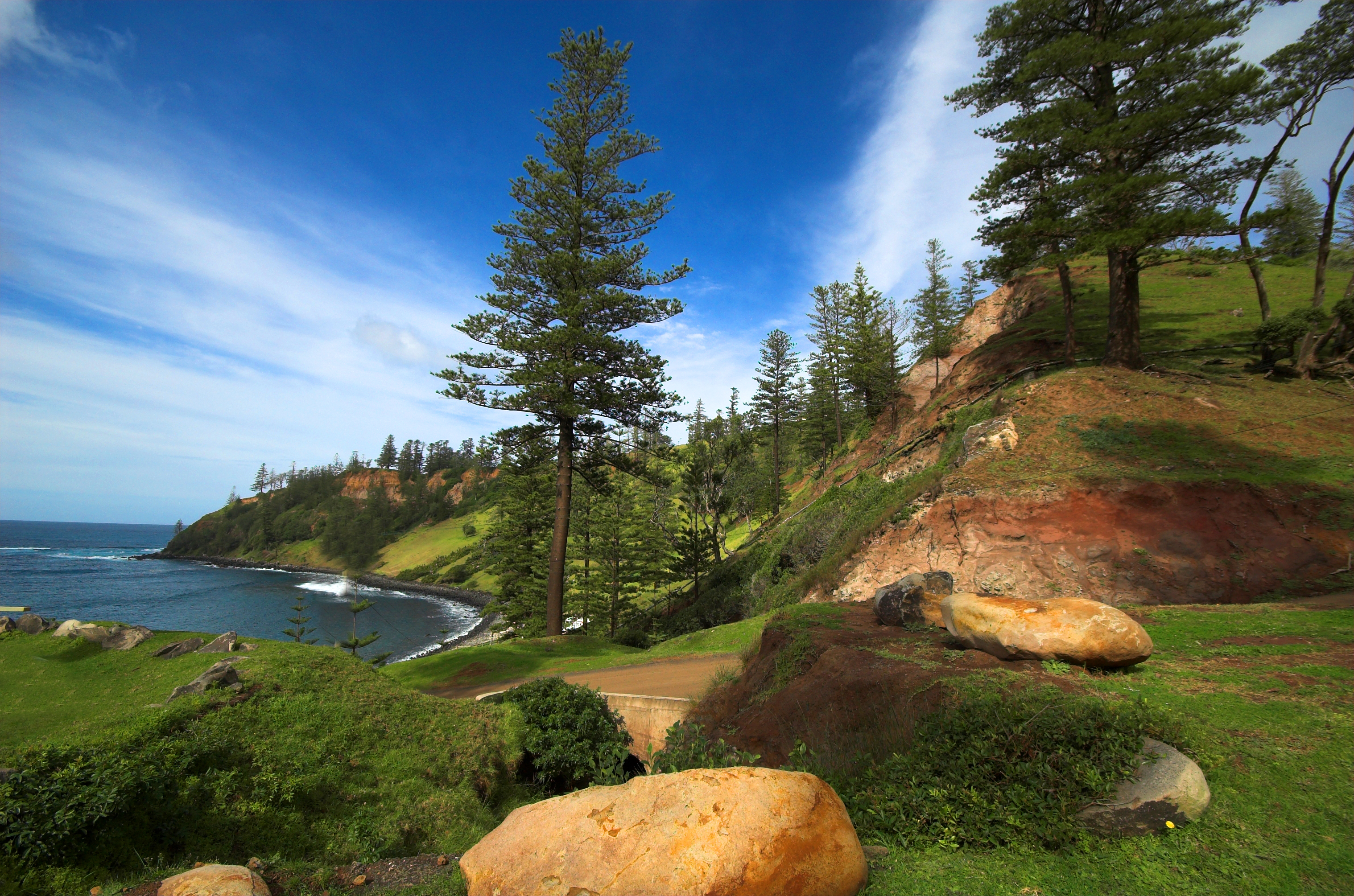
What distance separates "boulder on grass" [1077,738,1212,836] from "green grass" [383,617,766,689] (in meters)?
10.5

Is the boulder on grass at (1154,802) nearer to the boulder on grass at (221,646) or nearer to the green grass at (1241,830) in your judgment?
the green grass at (1241,830)

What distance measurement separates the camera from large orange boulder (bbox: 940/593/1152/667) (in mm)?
5539

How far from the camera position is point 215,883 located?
3656 mm

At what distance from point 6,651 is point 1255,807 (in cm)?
1120

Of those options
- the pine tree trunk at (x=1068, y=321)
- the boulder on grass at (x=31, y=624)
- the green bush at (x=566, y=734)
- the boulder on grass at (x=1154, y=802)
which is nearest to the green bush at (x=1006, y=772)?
the boulder on grass at (x=1154, y=802)

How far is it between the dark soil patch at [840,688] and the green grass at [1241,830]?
1266 mm

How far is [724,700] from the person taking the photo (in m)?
9.21

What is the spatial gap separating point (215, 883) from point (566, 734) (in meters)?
4.34

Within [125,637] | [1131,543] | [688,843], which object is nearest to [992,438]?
[1131,543]

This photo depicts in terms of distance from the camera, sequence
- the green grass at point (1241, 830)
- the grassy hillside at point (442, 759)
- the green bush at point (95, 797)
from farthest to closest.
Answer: the green bush at point (95, 797)
the grassy hillside at point (442, 759)
the green grass at point (1241, 830)

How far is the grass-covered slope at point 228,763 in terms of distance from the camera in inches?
157

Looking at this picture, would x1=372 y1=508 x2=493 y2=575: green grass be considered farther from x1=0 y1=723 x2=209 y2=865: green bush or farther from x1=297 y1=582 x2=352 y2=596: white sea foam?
x1=0 y1=723 x2=209 y2=865: green bush

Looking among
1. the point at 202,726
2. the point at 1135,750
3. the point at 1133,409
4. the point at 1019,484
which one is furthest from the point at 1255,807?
the point at 1133,409

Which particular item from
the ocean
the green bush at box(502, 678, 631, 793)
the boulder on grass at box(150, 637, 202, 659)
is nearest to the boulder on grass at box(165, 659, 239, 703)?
the boulder on grass at box(150, 637, 202, 659)
